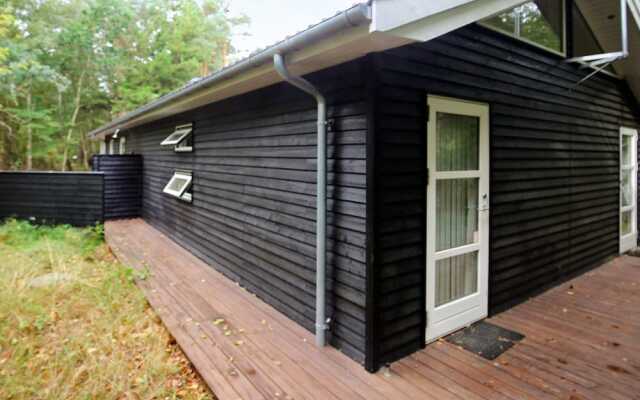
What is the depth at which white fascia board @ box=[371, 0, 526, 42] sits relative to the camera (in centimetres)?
173

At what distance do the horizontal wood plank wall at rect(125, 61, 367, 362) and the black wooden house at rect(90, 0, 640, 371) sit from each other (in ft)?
0.06

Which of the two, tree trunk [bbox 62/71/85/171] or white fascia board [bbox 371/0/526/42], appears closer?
white fascia board [bbox 371/0/526/42]

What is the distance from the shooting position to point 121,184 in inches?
318

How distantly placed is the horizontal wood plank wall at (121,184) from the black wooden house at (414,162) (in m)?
4.07

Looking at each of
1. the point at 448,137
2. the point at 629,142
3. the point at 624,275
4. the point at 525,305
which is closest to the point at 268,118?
the point at 448,137

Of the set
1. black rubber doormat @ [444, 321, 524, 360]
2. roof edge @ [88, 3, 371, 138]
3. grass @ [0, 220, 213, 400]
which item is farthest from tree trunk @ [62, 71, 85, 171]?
black rubber doormat @ [444, 321, 524, 360]

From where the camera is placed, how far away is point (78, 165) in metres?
17.6

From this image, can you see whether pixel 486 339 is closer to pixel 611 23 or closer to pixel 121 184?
pixel 611 23

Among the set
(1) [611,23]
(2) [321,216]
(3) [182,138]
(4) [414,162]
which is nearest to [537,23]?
(1) [611,23]

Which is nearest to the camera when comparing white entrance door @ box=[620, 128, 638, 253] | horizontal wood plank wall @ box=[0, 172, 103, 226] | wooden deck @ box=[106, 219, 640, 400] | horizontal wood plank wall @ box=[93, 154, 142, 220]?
wooden deck @ box=[106, 219, 640, 400]

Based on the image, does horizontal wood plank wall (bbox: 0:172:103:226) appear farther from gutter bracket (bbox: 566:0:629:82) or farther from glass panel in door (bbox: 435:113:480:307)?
gutter bracket (bbox: 566:0:629:82)

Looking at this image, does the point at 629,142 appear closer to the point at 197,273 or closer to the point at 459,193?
the point at 459,193

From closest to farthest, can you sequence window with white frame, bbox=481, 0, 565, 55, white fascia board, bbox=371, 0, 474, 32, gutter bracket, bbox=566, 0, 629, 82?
1. white fascia board, bbox=371, 0, 474, 32
2. window with white frame, bbox=481, 0, 565, 55
3. gutter bracket, bbox=566, 0, 629, 82

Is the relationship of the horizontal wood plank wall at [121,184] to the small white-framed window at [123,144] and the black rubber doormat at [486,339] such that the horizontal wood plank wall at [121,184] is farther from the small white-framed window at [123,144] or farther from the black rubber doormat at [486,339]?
the black rubber doormat at [486,339]
